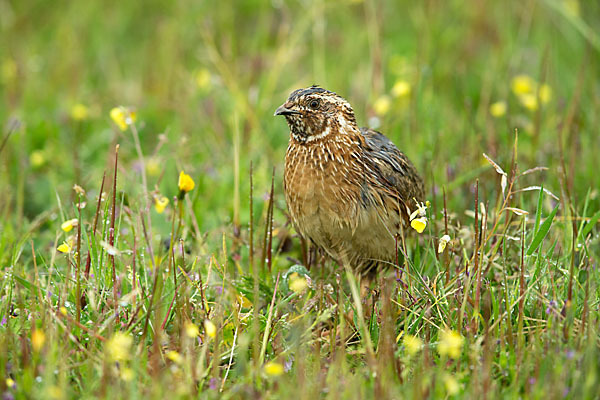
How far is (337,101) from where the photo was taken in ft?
14.3

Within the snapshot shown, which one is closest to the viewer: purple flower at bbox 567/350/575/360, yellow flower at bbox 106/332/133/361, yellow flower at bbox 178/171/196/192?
yellow flower at bbox 106/332/133/361

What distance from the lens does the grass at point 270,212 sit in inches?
125

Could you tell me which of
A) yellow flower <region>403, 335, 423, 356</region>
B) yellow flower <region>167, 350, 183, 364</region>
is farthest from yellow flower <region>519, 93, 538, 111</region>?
yellow flower <region>167, 350, 183, 364</region>

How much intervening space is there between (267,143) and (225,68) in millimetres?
653

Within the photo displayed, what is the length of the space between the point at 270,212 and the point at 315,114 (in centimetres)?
57

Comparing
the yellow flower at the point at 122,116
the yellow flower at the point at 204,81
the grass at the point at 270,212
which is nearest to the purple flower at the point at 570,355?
the grass at the point at 270,212

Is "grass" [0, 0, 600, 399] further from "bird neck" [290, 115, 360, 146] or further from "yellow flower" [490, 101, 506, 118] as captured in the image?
"bird neck" [290, 115, 360, 146]

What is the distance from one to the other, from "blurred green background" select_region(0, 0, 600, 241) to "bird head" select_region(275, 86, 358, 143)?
1.49 ft

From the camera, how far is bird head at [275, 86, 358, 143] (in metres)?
4.32

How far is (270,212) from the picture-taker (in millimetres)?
4336

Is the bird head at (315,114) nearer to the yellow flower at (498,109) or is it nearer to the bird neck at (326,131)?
the bird neck at (326,131)

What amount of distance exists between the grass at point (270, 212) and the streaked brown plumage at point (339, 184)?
0.20 meters

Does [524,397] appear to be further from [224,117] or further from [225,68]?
[224,117]

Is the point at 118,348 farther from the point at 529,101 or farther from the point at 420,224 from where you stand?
the point at 529,101
